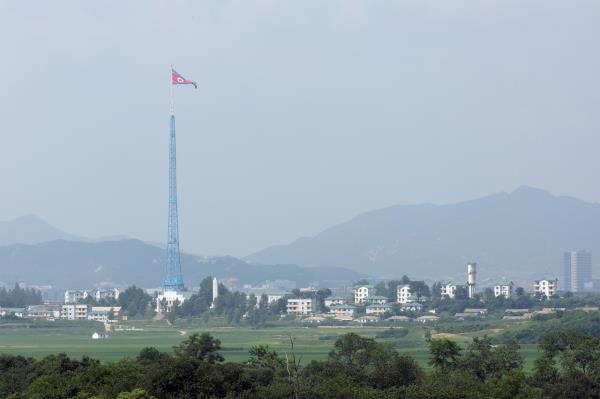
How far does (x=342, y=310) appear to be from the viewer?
122 meters

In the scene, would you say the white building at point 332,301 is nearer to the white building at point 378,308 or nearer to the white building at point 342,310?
the white building at point 342,310

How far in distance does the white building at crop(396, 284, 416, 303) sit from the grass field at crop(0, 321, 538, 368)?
22.1 m

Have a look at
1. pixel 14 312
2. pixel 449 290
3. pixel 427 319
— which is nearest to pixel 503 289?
pixel 449 290

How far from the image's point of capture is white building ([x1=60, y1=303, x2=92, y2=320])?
12544cm

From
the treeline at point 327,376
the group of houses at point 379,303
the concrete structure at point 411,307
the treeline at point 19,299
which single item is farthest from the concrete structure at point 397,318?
→ the treeline at point 327,376

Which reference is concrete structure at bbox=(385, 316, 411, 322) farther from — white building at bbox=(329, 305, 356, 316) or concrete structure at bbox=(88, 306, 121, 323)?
concrete structure at bbox=(88, 306, 121, 323)

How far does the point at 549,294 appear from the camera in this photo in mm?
126125

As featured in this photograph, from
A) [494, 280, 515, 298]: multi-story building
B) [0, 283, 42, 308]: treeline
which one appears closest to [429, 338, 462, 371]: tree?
[494, 280, 515, 298]: multi-story building

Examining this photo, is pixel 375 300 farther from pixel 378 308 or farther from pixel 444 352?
pixel 444 352

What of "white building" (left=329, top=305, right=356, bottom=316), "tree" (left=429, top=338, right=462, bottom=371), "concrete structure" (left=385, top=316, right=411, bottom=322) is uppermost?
"tree" (left=429, top=338, right=462, bottom=371)

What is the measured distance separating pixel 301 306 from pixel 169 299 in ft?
41.6

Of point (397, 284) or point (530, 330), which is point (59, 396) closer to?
point (530, 330)

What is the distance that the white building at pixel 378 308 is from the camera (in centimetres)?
11856

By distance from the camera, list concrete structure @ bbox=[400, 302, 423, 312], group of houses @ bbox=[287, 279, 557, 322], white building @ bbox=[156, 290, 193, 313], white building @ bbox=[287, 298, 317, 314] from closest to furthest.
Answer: group of houses @ bbox=[287, 279, 557, 322], concrete structure @ bbox=[400, 302, 423, 312], white building @ bbox=[287, 298, 317, 314], white building @ bbox=[156, 290, 193, 313]
